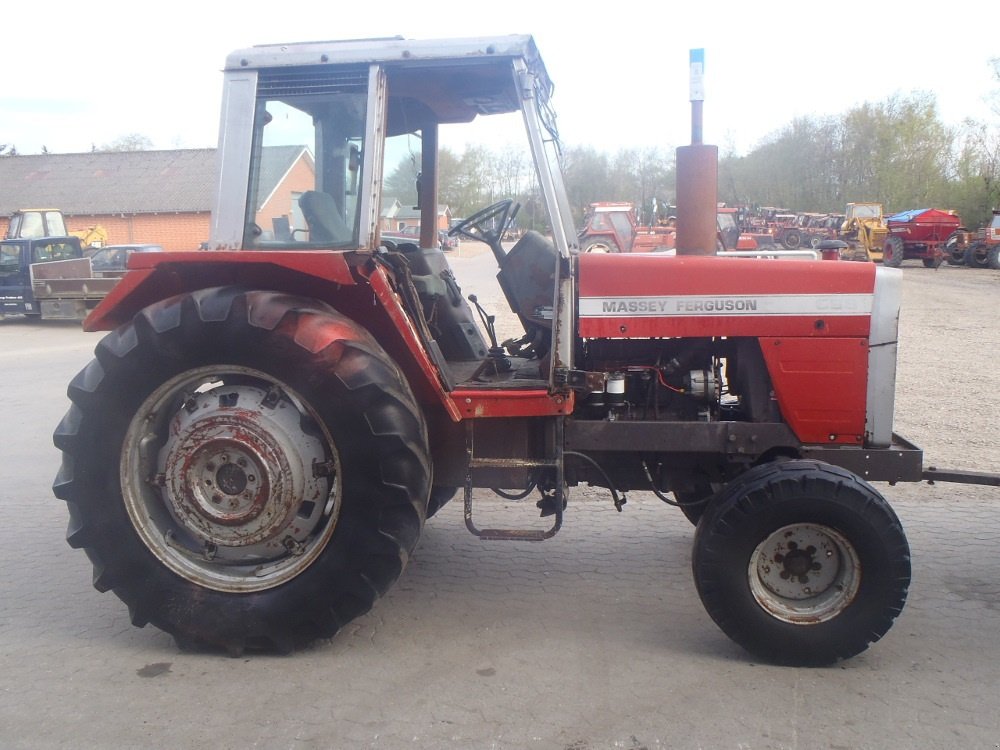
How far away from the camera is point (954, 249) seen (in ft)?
107

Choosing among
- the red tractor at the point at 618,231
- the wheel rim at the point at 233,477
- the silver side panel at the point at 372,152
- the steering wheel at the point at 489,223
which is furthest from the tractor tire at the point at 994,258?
the wheel rim at the point at 233,477

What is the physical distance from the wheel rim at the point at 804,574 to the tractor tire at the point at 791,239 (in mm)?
33416

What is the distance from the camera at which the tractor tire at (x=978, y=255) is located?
31470mm

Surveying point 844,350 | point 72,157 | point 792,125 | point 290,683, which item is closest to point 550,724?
point 290,683

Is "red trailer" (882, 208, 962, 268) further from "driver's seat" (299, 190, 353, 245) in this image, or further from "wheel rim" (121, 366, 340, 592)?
"wheel rim" (121, 366, 340, 592)

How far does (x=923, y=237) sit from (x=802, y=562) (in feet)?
107

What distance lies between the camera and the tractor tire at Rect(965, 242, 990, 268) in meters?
31.5

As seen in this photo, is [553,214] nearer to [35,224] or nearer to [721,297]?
[721,297]

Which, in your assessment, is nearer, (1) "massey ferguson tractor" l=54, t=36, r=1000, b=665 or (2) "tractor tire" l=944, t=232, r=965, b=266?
(1) "massey ferguson tractor" l=54, t=36, r=1000, b=665

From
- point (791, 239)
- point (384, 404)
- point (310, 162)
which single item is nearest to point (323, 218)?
point (310, 162)

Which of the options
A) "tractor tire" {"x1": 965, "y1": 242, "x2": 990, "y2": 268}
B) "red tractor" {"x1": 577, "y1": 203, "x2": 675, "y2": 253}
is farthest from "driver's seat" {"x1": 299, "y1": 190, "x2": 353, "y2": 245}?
"tractor tire" {"x1": 965, "y1": 242, "x2": 990, "y2": 268}

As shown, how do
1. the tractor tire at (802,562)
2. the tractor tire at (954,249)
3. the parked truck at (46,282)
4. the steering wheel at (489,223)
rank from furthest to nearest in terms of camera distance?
the tractor tire at (954,249) < the parked truck at (46,282) < the steering wheel at (489,223) < the tractor tire at (802,562)

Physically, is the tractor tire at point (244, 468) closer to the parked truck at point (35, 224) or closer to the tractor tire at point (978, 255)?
the parked truck at point (35, 224)

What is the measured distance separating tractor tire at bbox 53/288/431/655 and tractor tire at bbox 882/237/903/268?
32129mm
